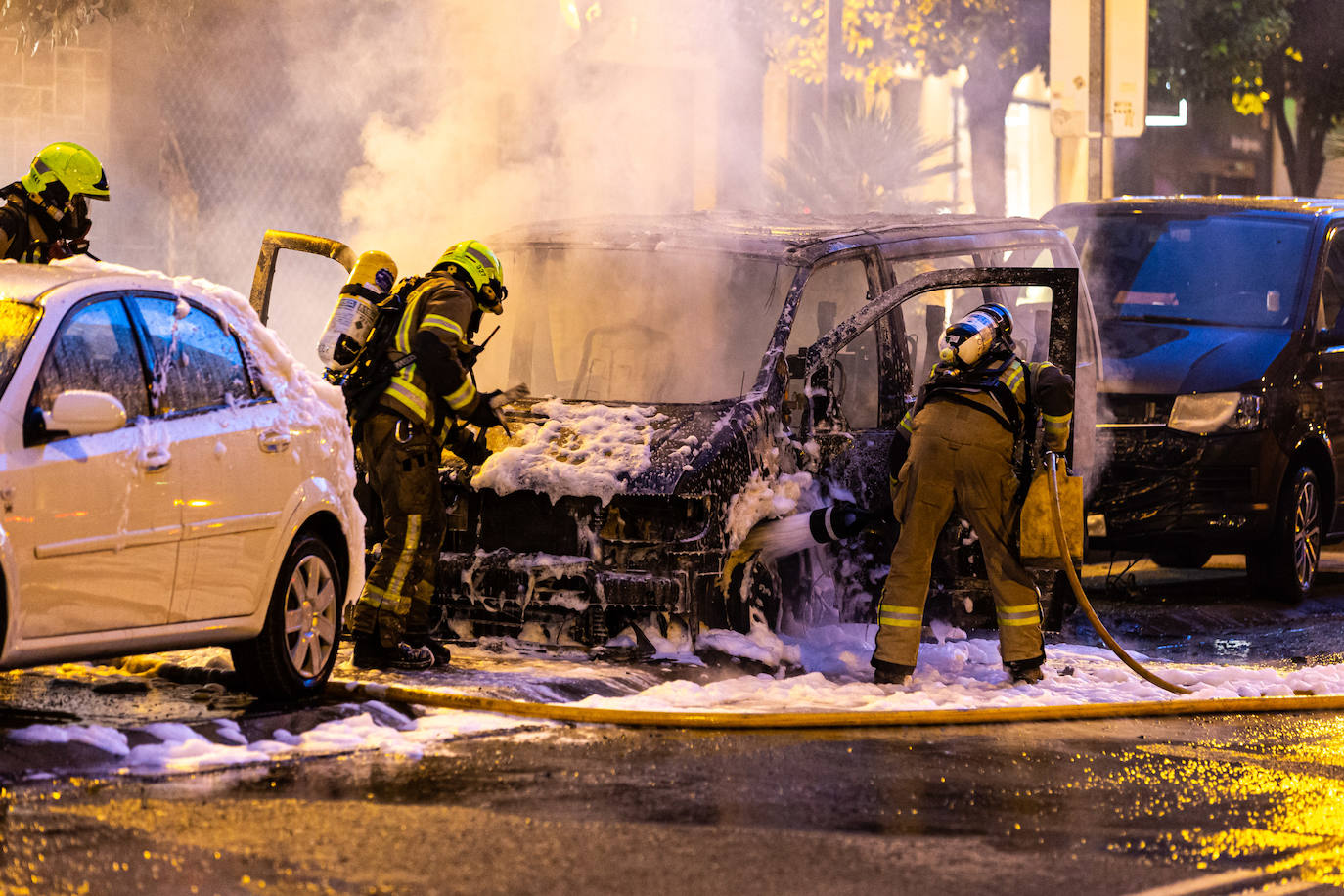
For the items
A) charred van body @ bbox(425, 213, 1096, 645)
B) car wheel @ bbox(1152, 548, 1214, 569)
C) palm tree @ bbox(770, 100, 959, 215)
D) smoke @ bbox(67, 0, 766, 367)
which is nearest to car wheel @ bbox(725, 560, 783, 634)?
charred van body @ bbox(425, 213, 1096, 645)

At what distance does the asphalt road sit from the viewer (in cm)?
488

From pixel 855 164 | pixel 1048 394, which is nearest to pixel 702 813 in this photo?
pixel 1048 394

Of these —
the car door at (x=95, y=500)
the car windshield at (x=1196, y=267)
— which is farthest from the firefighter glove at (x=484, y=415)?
the car windshield at (x=1196, y=267)

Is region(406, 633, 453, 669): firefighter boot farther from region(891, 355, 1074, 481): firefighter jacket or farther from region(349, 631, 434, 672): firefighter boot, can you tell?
region(891, 355, 1074, 481): firefighter jacket

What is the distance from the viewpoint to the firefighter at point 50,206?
8008 millimetres

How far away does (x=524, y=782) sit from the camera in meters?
Result: 5.91

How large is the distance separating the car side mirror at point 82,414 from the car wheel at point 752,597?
297cm

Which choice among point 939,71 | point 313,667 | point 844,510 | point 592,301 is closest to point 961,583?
point 844,510

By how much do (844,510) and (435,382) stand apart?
5.98 feet

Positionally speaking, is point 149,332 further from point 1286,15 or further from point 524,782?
point 1286,15

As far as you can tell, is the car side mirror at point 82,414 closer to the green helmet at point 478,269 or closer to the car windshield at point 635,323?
the green helmet at point 478,269

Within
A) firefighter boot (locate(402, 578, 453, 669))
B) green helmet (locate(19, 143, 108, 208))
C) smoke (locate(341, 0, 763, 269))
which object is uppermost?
smoke (locate(341, 0, 763, 269))

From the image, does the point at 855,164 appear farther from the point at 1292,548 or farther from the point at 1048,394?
the point at 1048,394

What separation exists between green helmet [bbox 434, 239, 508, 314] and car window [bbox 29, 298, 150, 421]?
6.23 feet
